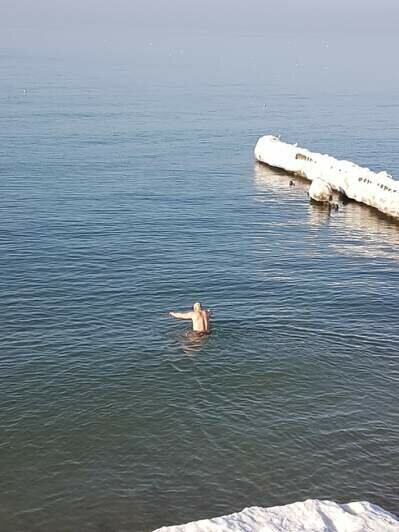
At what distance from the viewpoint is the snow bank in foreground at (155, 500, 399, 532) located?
25312 mm

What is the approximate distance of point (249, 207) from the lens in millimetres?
81750

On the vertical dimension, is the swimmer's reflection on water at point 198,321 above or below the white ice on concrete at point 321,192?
below

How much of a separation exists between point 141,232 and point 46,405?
32932 millimetres

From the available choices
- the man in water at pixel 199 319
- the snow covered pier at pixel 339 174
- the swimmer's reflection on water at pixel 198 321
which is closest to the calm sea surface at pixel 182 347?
the swimmer's reflection on water at pixel 198 321

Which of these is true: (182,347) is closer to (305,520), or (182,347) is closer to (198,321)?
(198,321)

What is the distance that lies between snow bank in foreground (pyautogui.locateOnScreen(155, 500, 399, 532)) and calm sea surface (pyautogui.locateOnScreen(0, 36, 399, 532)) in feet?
15.0

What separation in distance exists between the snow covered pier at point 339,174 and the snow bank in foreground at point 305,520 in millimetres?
55357

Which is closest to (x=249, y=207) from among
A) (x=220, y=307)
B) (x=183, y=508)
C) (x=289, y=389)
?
(x=220, y=307)

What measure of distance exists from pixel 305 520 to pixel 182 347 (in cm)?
2037

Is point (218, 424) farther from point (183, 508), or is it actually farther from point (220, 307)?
point (220, 307)

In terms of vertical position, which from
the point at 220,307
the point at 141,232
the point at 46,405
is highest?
the point at 141,232

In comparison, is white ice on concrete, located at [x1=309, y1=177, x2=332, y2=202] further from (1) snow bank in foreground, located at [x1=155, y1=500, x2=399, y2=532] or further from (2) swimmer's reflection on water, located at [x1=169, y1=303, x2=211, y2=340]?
(1) snow bank in foreground, located at [x1=155, y1=500, x2=399, y2=532]

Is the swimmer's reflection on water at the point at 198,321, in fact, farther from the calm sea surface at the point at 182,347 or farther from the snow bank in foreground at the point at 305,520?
the snow bank in foreground at the point at 305,520

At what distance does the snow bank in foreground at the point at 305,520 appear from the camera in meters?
25.3
